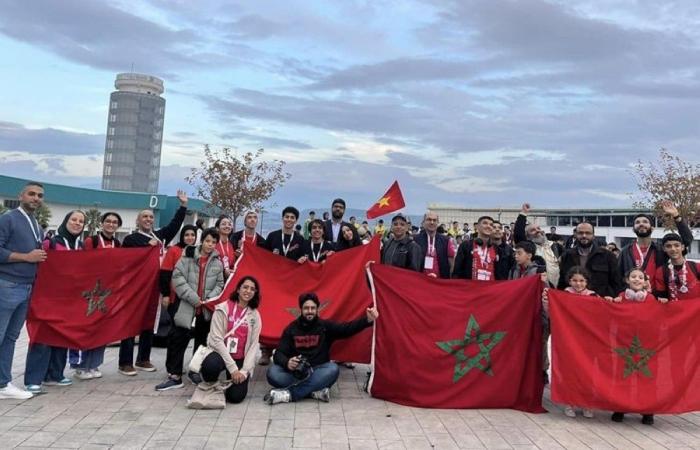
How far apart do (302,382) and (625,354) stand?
11.4 ft

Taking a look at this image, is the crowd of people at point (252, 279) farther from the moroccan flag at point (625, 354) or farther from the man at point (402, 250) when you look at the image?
the moroccan flag at point (625, 354)

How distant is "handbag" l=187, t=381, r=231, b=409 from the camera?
548 centimetres

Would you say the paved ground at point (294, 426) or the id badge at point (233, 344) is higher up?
the id badge at point (233, 344)

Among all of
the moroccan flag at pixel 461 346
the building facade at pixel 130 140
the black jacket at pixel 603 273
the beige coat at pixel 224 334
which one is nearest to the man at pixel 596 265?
the black jacket at pixel 603 273

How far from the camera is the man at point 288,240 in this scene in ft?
24.0

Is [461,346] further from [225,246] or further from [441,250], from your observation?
[225,246]

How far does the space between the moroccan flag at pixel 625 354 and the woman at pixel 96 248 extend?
17.3 ft

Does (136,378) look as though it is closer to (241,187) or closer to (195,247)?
(195,247)

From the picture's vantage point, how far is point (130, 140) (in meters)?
124

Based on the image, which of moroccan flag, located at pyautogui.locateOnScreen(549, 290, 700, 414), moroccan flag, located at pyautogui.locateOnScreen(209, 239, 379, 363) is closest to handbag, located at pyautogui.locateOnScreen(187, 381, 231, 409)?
moroccan flag, located at pyautogui.locateOnScreen(209, 239, 379, 363)

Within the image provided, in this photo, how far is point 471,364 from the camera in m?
5.84

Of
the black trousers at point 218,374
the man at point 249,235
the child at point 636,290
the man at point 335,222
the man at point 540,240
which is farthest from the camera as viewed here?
the man at point 335,222

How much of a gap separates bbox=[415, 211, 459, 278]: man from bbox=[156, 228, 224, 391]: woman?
8.96 feet

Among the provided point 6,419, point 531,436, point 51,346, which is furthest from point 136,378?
point 531,436
